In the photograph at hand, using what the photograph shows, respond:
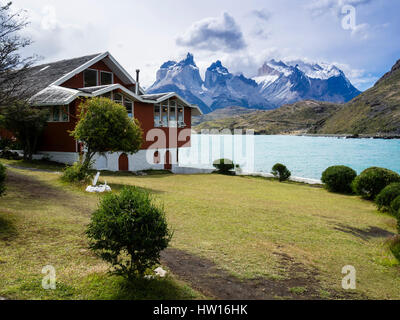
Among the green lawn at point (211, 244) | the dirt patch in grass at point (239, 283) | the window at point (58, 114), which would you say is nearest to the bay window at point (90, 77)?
the window at point (58, 114)

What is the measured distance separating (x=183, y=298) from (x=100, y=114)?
1506cm

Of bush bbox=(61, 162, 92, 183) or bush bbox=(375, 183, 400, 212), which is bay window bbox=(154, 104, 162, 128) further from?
bush bbox=(375, 183, 400, 212)

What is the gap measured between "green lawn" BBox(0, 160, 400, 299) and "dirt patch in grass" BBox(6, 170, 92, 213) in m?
0.05

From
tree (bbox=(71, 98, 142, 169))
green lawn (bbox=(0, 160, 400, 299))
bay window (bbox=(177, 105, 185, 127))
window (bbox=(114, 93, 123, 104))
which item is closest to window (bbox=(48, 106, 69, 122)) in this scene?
window (bbox=(114, 93, 123, 104))

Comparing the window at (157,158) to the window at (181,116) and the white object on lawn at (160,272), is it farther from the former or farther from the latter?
the white object on lawn at (160,272)

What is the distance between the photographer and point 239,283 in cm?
652

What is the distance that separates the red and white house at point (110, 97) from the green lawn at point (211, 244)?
1185cm

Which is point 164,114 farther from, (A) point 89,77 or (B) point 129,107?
(A) point 89,77

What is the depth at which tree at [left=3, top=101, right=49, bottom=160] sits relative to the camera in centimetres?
2404

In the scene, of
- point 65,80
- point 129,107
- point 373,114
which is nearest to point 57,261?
point 129,107

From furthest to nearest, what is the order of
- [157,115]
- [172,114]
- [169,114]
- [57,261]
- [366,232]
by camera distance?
[172,114] → [169,114] → [157,115] → [366,232] → [57,261]

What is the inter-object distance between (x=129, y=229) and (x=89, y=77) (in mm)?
30167
